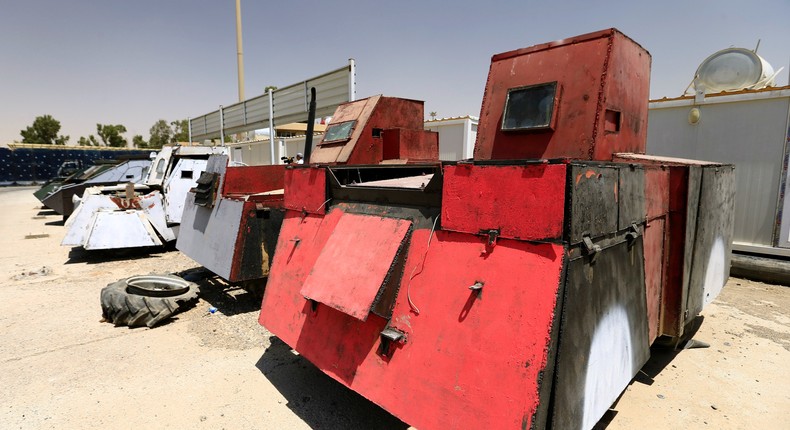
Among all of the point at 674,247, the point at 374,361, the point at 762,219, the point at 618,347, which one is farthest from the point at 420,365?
the point at 762,219

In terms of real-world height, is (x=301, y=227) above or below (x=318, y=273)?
above

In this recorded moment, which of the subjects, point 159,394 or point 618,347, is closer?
point 618,347

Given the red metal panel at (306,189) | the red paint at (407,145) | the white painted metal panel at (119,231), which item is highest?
the red paint at (407,145)

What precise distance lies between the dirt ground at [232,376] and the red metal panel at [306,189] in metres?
1.55

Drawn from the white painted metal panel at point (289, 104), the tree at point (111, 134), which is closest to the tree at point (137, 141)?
the tree at point (111, 134)

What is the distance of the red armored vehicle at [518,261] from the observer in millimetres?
1914

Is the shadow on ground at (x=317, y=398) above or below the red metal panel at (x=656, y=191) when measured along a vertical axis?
below

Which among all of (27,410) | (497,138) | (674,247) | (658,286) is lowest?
(27,410)

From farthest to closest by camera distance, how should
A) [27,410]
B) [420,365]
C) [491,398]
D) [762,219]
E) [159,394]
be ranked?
[762,219] → [159,394] → [27,410] → [420,365] → [491,398]

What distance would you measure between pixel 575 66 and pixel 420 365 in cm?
296

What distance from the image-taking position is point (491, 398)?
1.93 meters

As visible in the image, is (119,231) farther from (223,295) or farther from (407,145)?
(407,145)

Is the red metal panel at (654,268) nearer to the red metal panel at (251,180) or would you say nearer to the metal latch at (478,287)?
the metal latch at (478,287)

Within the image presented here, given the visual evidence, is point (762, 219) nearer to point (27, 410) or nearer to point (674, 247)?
point (674, 247)
